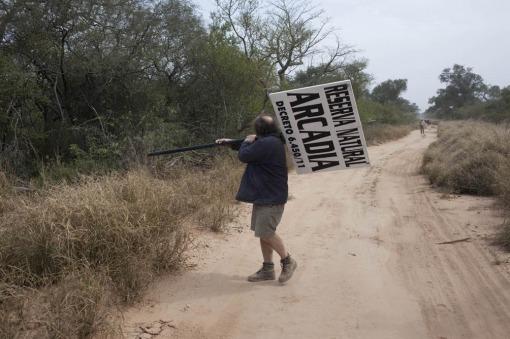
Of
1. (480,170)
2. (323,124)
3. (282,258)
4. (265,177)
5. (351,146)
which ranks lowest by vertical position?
(480,170)

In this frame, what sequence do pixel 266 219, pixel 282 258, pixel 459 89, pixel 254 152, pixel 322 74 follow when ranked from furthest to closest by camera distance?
pixel 459 89 < pixel 322 74 < pixel 282 258 < pixel 266 219 < pixel 254 152

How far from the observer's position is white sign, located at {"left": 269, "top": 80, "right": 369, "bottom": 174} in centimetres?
495

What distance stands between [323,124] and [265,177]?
0.80 m

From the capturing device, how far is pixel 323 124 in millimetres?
5023

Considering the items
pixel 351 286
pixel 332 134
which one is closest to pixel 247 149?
pixel 332 134

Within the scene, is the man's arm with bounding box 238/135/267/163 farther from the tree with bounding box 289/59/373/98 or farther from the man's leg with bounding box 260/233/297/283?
the tree with bounding box 289/59/373/98

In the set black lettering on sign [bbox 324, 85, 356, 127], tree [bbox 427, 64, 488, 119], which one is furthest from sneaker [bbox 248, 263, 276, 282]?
tree [bbox 427, 64, 488, 119]

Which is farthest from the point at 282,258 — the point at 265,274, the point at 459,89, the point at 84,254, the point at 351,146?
the point at 459,89

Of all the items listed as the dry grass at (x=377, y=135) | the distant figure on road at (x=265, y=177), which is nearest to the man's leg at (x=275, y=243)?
the distant figure on road at (x=265, y=177)

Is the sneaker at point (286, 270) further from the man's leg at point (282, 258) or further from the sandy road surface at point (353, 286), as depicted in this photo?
the sandy road surface at point (353, 286)

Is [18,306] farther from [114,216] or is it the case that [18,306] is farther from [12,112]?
[12,112]

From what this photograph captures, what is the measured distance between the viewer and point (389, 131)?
37.9 meters

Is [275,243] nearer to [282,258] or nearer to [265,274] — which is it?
[282,258]

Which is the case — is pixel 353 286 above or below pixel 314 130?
below
